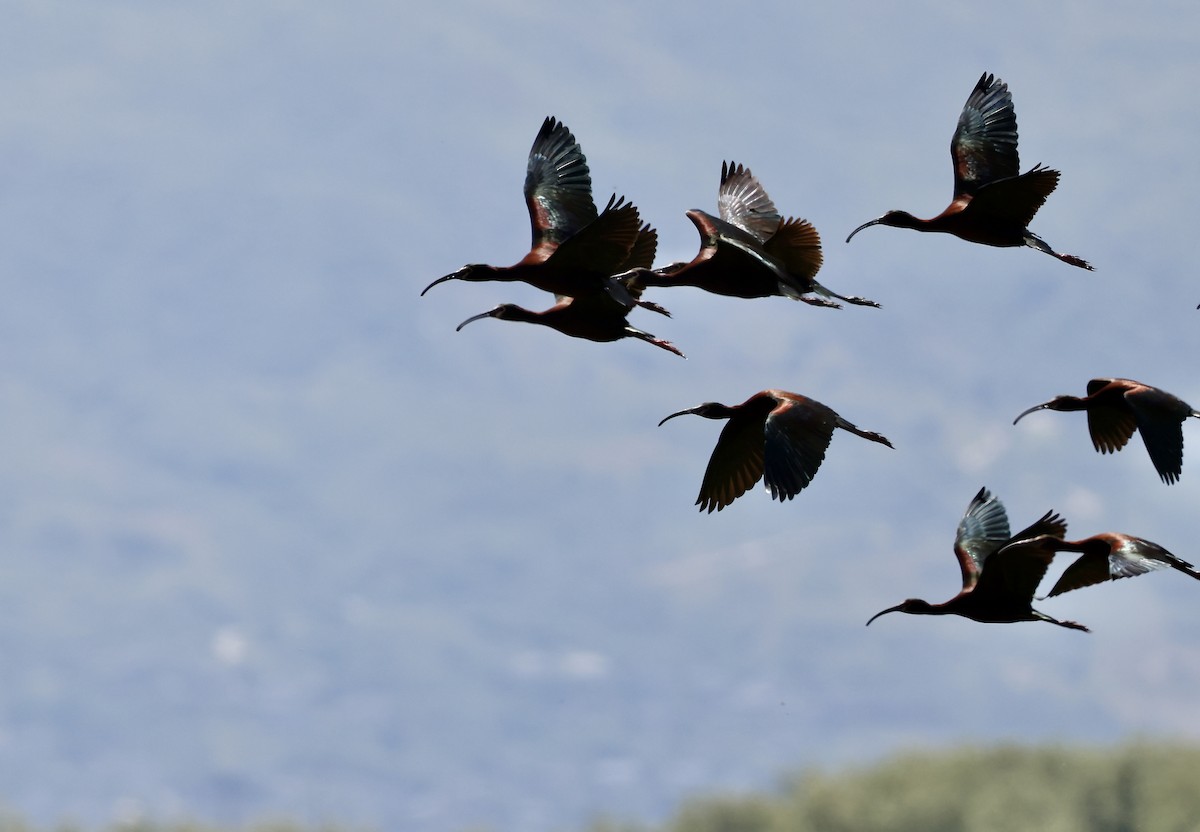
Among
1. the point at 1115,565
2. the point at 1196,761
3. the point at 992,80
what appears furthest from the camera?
the point at 1196,761

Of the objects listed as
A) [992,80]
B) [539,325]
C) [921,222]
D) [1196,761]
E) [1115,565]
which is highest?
[1196,761]

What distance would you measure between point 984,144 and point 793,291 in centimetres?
506

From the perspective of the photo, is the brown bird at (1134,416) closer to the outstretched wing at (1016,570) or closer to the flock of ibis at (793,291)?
the flock of ibis at (793,291)

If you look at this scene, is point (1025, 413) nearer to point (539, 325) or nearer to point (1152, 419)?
point (1152, 419)

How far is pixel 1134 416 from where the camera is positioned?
2355 cm

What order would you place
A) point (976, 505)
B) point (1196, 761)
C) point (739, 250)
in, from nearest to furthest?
1. point (739, 250)
2. point (976, 505)
3. point (1196, 761)

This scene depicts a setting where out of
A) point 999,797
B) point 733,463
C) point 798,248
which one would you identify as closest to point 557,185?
point 798,248

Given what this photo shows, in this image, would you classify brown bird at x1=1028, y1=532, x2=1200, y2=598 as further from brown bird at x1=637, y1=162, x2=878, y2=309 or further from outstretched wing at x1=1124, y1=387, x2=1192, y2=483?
brown bird at x1=637, y1=162, x2=878, y2=309

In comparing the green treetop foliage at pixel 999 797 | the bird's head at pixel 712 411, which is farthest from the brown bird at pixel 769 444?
the green treetop foliage at pixel 999 797

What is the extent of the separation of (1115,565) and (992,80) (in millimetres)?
8653

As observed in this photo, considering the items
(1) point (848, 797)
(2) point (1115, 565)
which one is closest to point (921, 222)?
(2) point (1115, 565)

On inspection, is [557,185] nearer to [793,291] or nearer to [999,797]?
[793,291]

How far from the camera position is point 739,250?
74.9 feet

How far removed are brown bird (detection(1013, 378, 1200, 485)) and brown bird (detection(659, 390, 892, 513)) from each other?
2.96 m
